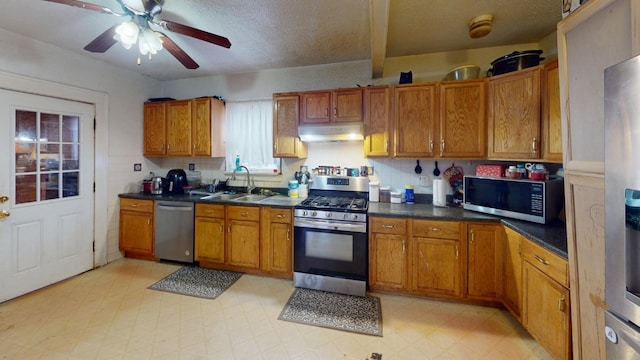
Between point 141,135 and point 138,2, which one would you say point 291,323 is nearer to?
point 138,2

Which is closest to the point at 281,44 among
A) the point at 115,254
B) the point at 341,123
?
the point at 341,123

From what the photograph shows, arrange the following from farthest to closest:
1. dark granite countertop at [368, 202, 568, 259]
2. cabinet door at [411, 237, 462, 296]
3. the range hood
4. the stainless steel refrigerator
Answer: the range hood, cabinet door at [411, 237, 462, 296], dark granite countertop at [368, 202, 568, 259], the stainless steel refrigerator

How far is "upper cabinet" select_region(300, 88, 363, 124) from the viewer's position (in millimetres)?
2934

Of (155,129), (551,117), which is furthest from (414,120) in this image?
(155,129)

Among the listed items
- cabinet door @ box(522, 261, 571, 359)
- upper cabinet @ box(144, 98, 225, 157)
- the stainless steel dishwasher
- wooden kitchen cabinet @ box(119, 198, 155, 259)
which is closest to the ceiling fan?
upper cabinet @ box(144, 98, 225, 157)

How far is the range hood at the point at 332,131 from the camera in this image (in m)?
2.82

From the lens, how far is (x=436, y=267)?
244cm

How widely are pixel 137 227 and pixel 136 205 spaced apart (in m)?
0.29

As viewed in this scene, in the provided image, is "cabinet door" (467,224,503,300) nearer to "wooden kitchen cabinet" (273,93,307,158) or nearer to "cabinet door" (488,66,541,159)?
"cabinet door" (488,66,541,159)

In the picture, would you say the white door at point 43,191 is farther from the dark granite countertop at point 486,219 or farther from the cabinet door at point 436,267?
the cabinet door at point 436,267

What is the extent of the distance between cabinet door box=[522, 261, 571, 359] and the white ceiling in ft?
6.97

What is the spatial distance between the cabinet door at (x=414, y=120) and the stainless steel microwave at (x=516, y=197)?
0.57m

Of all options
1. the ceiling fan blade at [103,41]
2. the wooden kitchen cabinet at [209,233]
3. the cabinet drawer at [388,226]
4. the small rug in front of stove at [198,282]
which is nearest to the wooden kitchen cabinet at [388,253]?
the cabinet drawer at [388,226]

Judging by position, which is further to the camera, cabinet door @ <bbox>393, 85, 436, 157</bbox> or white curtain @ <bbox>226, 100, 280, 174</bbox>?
white curtain @ <bbox>226, 100, 280, 174</bbox>
